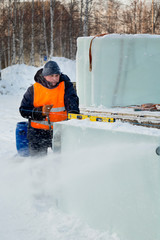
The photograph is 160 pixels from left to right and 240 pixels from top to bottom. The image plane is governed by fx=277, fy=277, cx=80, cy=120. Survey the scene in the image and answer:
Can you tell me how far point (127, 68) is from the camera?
14.3ft

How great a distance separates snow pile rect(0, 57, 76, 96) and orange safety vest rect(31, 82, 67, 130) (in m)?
12.7

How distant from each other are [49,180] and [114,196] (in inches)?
37.6

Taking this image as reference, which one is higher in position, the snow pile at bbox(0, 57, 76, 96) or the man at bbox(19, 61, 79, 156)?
the man at bbox(19, 61, 79, 156)

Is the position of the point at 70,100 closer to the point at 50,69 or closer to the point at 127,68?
the point at 50,69

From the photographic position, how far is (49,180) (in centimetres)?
296

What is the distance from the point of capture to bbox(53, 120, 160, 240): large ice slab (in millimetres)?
2010

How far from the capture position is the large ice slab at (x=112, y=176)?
201 cm

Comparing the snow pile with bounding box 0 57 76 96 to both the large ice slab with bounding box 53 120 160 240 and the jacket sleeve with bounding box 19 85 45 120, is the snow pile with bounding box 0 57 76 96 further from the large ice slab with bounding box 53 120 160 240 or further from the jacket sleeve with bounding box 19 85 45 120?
the large ice slab with bounding box 53 120 160 240

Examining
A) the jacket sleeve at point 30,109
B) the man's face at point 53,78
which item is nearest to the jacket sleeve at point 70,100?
the man's face at point 53,78

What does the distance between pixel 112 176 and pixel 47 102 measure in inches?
54.4

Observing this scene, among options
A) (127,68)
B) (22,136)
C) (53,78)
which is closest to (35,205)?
(22,136)

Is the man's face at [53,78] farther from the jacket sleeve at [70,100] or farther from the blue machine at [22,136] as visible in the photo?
the blue machine at [22,136]

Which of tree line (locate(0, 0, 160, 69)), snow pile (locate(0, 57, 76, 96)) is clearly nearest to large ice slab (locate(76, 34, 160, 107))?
snow pile (locate(0, 57, 76, 96))

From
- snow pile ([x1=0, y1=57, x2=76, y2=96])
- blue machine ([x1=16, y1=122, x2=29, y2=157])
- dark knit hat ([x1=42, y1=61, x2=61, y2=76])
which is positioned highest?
dark knit hat ([x1=42, y1=61, x2=61, y2=76])
